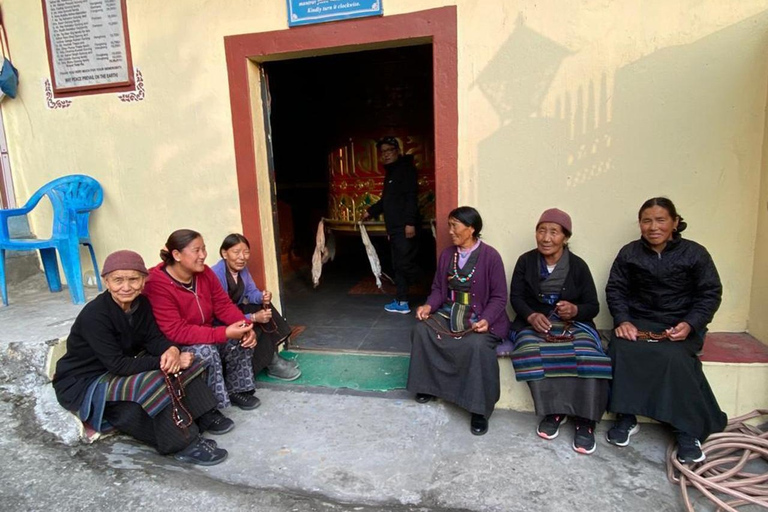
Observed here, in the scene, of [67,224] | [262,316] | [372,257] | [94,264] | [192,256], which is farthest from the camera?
[372,257]

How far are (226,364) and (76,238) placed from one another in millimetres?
1759

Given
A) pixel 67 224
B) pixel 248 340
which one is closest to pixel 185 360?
pixel 248 340

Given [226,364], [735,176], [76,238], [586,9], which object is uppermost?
[586,9]

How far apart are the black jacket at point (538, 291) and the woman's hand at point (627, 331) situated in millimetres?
201

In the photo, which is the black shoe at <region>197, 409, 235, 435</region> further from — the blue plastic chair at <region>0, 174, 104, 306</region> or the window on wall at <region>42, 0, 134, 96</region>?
the window on wall at <region>42, 0, 134, 96</region>

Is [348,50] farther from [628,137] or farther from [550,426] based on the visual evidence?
[550,426]

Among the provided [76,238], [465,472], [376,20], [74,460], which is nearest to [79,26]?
[76,238]

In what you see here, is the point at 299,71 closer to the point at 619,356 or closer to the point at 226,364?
the point at 226,364

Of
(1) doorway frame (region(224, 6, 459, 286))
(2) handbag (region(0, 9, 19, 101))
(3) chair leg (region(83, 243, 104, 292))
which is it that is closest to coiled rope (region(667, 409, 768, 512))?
(1) doorway frame (region(224, 6, 459, 286))

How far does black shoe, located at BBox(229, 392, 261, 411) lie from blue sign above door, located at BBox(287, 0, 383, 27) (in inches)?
102

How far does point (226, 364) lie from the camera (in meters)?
3.22

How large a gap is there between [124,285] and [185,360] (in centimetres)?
52

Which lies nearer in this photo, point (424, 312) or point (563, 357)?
point (563, 357)

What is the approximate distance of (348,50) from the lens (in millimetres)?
3492
